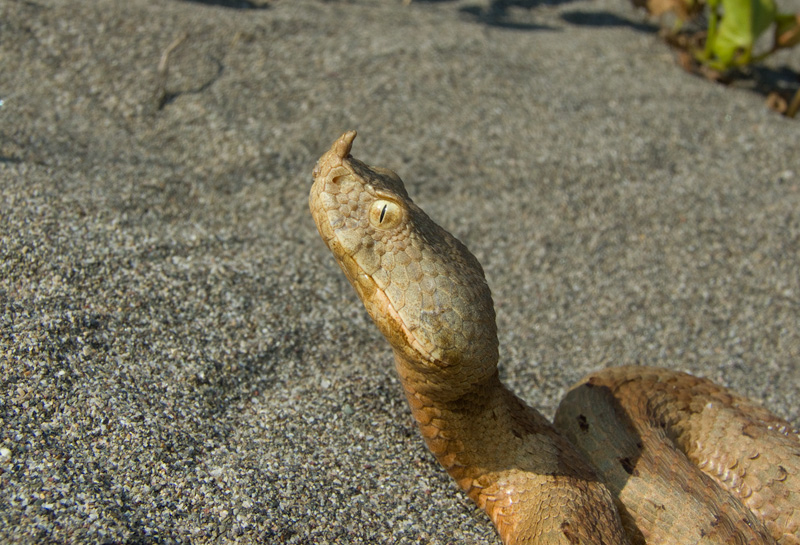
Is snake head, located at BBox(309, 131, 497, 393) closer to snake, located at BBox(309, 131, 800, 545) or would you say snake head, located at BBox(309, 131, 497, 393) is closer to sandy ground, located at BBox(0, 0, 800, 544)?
snake, located at BBox(309, 131, 800, 545)

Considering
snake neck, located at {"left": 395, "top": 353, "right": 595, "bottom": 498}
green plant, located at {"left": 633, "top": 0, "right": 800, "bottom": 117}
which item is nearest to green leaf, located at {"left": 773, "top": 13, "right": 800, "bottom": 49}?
green plant, located at {"left": 633, "top": 0, "right": 800, "bottom": 117}

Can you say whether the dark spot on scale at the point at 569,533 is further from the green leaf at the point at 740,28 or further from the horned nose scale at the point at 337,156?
the green leaf at the point at 740,28

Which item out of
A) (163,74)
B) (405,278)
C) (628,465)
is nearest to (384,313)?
(405,278)

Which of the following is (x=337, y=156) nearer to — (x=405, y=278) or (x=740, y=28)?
(x=405, y=278)

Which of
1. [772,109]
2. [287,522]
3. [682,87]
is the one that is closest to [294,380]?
[287,522]

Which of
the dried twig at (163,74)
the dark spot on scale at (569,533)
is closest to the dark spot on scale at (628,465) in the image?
the dark spot on scale at (569,533)

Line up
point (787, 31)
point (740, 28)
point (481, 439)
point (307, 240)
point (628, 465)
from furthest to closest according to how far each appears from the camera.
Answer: point (787, 31) → point (740, 28) → point (307, 240) → point (628, 465) → point (481, 439)

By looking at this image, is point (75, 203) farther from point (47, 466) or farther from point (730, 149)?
point (730, 149)
